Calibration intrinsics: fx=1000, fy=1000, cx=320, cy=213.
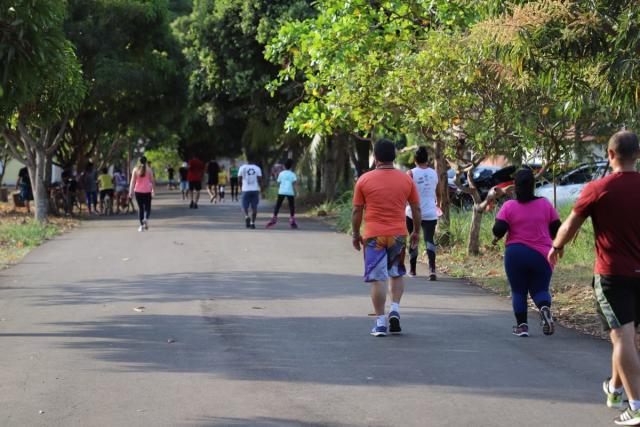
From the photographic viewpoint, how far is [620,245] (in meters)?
6.46

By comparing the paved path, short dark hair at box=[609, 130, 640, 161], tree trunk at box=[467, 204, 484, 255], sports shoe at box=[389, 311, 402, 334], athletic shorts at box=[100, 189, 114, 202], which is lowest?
the paved path

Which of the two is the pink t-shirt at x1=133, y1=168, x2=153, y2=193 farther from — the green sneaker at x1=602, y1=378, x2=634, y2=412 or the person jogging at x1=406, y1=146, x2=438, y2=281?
the green sneaker at x1=602, y1=378, x2=634, y2=412

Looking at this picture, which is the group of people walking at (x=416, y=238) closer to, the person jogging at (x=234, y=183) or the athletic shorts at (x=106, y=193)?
the athletic shorts at (x=106, y=193)

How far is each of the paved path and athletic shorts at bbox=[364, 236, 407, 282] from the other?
62cm

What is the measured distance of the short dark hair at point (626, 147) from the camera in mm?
6461

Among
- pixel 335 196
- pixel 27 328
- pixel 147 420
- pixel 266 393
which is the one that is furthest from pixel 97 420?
pixel 335 196

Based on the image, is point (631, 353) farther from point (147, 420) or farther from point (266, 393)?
point (147, 420)

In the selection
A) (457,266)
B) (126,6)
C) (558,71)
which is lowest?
(457,266)

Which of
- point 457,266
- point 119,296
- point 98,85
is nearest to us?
point 119,296

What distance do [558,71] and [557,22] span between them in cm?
83

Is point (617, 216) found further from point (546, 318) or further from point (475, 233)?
point (475, 233)

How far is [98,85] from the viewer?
27.4 meters

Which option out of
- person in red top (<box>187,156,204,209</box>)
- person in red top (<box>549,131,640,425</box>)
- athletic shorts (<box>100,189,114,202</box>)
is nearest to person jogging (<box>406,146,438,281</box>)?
person in red top (<box>549,131,640,425</box>)

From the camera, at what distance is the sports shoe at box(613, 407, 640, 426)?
6.21 metres
